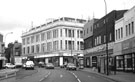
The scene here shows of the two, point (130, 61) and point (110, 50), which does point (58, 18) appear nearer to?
point (110, 50)

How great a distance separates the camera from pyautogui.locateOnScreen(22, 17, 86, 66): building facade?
102062mm

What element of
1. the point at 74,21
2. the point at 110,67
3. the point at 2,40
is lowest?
the point at 110,67

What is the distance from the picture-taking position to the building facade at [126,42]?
37281mm

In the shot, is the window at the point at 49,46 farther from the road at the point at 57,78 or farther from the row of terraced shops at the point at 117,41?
the road at the point at 57,78

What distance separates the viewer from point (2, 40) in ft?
234

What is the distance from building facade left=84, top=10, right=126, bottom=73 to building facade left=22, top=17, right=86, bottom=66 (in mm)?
29521

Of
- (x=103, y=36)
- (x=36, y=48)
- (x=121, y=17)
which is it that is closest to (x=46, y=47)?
(x=36, y=48)

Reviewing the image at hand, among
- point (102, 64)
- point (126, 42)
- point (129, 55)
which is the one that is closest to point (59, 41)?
point (102, 64)

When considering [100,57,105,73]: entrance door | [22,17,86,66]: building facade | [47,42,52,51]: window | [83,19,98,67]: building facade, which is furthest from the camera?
[47,42,52,51]: window

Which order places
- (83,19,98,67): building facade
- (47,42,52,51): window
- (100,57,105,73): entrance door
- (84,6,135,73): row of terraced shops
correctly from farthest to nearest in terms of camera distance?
(47,42,52,51): window, (83,19,98,67): building facade, (100,57,105,73): entrance door, (84,6,135,73): row of terraced shops

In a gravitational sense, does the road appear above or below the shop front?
below

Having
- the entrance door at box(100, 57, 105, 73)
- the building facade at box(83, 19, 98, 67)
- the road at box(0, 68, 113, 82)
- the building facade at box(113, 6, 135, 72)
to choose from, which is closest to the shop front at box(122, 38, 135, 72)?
the building facade at box(113, 6, 135, 72)

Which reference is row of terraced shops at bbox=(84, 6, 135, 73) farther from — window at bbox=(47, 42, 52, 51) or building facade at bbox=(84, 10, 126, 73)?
window at bbox=(47, 42, 52, 51)

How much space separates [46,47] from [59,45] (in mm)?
10966
